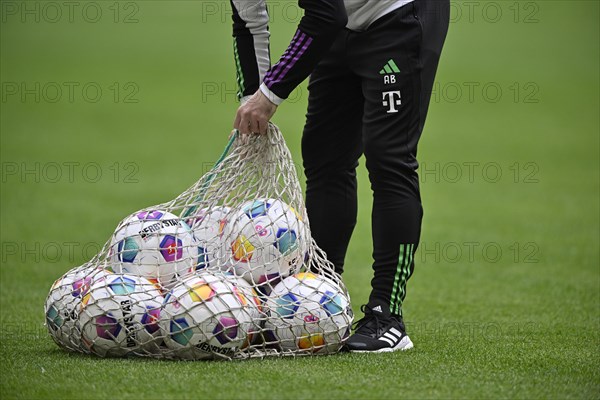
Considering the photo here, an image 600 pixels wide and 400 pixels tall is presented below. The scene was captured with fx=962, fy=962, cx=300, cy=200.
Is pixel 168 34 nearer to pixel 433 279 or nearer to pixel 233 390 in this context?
pixel 433 279

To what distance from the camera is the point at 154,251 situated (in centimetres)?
414

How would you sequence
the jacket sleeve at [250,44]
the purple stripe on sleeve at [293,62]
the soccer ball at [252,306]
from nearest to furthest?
the soccer ball at [252,306] < the purple stripe on sleeve at [293,62] < the jacket sleeve at [250,44]

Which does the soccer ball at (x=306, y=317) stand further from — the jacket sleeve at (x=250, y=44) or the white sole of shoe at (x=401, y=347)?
the jacket sleeve at (x=250, y=44)

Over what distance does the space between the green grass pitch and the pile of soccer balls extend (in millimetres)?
127

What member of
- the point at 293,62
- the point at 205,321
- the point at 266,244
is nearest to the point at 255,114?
the point at 293,62

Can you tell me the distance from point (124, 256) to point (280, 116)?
12.7 m

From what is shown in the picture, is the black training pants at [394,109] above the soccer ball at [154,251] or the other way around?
above

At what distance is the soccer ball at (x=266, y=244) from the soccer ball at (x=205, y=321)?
0.23 m

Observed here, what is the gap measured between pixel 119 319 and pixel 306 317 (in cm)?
77

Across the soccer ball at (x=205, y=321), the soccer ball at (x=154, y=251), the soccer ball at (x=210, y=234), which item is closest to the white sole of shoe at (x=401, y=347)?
the soccer ball at (x=205, y=321)

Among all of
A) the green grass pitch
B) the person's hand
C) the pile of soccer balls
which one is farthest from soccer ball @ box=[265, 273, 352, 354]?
the person's hand

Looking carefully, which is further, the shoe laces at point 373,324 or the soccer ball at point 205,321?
the shoe laces at point 373,324

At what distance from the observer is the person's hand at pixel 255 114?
420 cm

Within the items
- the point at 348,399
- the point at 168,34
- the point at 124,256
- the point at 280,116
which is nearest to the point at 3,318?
the point at 124,256
